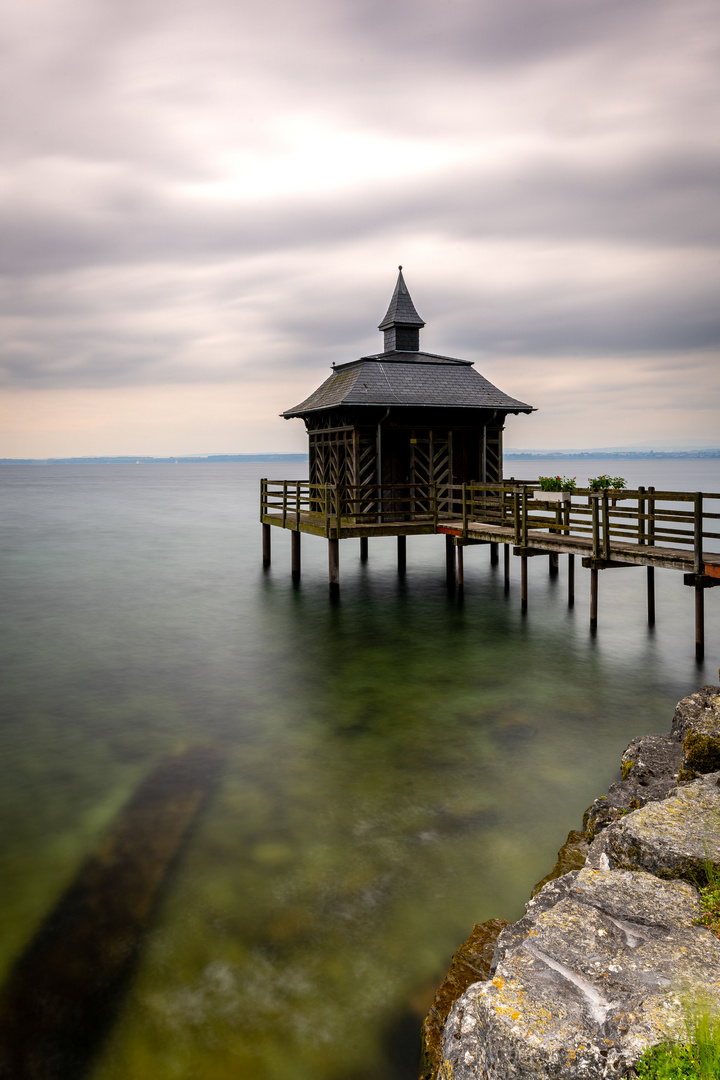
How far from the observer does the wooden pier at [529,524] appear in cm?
1457

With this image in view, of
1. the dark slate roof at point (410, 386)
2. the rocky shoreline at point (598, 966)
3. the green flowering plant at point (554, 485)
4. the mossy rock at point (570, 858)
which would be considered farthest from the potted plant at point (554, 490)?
the rocky shoreline at point (598, 966)

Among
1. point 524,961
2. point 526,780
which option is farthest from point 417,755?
point 524,961

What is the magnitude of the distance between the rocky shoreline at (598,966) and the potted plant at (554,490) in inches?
457

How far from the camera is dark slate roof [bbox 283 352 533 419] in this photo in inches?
888

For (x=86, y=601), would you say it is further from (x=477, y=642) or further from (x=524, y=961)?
(x=524, y=961)

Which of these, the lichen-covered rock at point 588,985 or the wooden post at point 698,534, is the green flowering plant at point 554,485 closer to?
the wooden post at point 698,534

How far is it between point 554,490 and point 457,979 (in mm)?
14088

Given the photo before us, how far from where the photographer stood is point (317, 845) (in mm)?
8242

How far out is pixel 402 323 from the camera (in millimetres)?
26141

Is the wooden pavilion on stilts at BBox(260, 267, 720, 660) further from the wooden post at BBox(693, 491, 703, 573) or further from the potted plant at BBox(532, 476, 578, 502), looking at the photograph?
the wooden post at BBox(693, 491, 703, 573)

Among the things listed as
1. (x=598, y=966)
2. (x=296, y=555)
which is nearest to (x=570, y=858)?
(x=598, y=966)

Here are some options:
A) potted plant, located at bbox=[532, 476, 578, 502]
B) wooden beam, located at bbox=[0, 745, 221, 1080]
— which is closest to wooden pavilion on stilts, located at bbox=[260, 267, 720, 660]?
potted plant, located at bbox=[532, 476, 578, 502]

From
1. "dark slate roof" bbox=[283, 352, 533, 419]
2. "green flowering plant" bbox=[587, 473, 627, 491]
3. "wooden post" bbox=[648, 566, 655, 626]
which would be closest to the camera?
"green flowering plant" bbox=[587, 473, 627, 491]

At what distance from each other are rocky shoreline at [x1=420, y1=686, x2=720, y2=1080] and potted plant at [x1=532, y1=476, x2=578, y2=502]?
1160 cm
